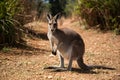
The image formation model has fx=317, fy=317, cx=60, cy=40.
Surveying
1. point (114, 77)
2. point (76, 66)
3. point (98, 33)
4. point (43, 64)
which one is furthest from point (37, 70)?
point (98, 33)

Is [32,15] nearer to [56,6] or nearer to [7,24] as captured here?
[7,24]

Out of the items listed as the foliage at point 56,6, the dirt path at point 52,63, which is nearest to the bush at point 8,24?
the dirt path at point 52,63

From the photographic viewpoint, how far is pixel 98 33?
13.0m

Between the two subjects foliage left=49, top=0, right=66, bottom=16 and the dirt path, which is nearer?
the dirt path

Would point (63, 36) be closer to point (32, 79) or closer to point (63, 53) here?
point (63, 53)

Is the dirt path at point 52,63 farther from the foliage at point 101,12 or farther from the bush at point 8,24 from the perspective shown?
the foliage at point 101,12

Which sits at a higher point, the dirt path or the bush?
the bush

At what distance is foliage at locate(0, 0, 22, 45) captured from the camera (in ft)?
30.1

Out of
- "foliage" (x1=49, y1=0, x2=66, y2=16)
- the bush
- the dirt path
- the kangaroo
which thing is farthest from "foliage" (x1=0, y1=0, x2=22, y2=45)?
"foliage" (x1=49, y1=0, x2=66, y2=16)

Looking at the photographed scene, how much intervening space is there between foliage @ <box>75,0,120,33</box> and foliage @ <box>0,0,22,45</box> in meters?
4.31

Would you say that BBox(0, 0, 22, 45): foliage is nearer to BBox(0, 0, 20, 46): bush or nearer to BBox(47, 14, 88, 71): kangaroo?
BBox(0, 0, 20, 46): bush

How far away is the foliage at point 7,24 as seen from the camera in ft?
30.1

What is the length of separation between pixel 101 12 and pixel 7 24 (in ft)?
16.4

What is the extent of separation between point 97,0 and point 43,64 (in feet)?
19.7
